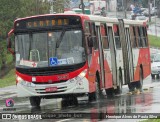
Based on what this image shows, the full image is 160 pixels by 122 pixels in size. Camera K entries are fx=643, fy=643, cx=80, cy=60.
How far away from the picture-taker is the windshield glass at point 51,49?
69.9ft

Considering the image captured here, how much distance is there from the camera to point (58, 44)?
21.4 meters

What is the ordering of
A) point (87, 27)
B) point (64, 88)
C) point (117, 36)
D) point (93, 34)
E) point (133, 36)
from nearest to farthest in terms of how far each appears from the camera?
point (64, 88), point (87, 27), point (93, 34), point (117, 36), point (133, 36)

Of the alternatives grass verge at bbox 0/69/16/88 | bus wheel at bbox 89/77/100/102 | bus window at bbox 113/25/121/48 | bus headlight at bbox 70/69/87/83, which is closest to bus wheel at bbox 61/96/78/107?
bus wheel at bbox 89/77/100/102

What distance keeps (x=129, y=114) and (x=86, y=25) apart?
6389 mm

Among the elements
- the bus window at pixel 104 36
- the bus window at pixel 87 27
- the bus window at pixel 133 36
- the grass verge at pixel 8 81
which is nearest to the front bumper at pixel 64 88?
the bus window at pixel 87 27

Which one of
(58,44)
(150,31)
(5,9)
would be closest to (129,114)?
(58,44)

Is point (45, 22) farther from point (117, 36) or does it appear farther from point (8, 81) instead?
point (8, 81)

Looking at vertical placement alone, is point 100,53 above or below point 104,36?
below

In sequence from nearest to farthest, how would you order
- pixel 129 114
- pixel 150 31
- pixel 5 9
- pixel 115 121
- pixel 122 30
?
pixel 115 121 → pixel 129 114 → pixel 122 30 → pixel 5 9 → pixel 150 31

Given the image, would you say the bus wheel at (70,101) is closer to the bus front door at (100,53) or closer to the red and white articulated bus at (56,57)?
the red and white articulated bus at (56,57)

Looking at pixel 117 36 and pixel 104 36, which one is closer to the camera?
pixel 104 36

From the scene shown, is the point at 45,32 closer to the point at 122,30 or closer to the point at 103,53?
the point at 103,53

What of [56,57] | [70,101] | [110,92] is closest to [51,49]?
[56,57]

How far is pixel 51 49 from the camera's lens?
845 inches
